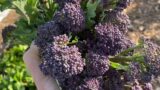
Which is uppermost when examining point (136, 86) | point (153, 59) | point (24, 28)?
point (24, 28)

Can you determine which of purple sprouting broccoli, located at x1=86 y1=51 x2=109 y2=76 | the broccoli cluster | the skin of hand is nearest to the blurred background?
the skin of hand

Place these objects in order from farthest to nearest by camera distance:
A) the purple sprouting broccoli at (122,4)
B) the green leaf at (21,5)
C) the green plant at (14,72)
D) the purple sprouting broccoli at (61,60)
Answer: the green plant at (14,72), the green leaf at (21,5), the purple sprouting broccoli at (122,4), the purple sprouting broccoli at (61,60)

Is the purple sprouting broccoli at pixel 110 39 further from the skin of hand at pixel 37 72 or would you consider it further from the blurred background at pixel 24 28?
the blurred background at pixel 24 28

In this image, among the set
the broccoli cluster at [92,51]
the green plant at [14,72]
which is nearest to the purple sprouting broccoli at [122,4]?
the broccoli cluster at [92,51]

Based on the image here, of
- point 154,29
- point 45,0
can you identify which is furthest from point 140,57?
point 154,29

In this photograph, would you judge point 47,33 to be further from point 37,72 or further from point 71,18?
point 37,72

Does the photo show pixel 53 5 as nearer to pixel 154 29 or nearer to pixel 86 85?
pixel 86 85

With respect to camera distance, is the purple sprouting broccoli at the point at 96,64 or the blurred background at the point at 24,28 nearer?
the purple sprouting broccoli at the point at 96,64

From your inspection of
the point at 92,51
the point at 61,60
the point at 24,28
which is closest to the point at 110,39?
the point at 92,51
